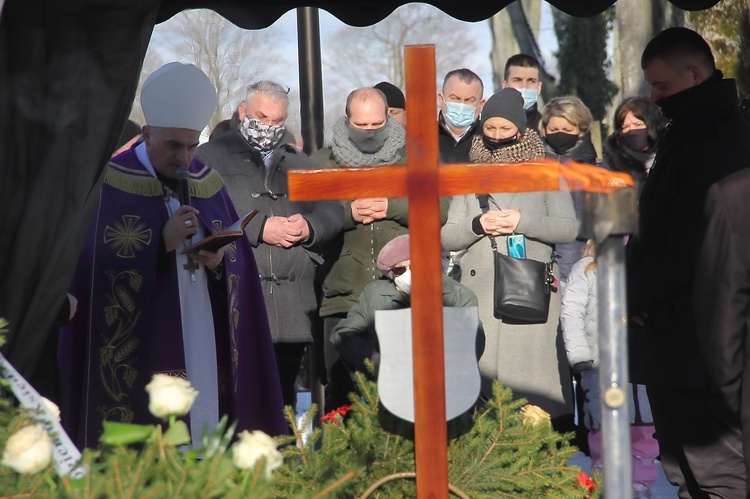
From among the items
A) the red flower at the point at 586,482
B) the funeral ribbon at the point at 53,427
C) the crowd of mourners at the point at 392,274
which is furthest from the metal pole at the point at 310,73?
the funeral ribbon at the point at 53,427

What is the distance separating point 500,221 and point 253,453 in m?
3.43

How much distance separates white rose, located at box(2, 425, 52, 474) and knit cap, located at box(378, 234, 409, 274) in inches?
106

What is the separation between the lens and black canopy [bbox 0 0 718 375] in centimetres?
294

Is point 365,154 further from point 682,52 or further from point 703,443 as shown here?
point 703,443

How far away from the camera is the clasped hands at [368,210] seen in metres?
5.24

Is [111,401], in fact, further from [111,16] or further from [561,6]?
[561,6]

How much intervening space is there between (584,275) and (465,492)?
2790 millimetres

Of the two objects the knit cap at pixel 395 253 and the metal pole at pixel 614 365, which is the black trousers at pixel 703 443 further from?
the metal pole at pixel 614 365

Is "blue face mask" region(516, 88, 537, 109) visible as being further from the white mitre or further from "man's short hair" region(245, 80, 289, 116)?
the white mitre

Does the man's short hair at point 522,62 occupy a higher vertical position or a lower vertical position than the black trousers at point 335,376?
higher

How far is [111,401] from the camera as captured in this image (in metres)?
4.12

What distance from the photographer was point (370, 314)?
4703mm

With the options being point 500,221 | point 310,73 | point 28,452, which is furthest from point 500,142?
point 28,452

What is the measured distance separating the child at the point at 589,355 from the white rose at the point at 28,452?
12.1ft
